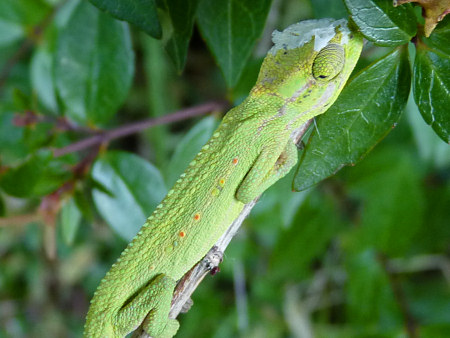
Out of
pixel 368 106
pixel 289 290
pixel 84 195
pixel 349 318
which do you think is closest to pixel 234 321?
pixel 289 290

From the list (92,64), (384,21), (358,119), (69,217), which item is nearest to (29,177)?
(69,217)

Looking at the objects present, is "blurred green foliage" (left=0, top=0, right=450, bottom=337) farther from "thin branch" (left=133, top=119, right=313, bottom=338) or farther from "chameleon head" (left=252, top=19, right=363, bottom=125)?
"thin branch" (left=133, top=119, right=313, bottom=338)

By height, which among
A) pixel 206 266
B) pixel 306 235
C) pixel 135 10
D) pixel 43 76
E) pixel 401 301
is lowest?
pixel 401 301

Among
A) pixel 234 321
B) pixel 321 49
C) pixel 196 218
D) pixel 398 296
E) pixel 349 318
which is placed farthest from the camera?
pixel 234 321

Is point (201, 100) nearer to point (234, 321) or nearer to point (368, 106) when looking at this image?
point (234, 321)

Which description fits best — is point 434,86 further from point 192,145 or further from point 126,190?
point 126,190

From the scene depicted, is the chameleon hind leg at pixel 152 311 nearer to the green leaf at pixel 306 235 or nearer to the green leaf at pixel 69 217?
the green leaf at pixel 69 217

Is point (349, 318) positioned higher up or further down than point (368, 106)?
further down
